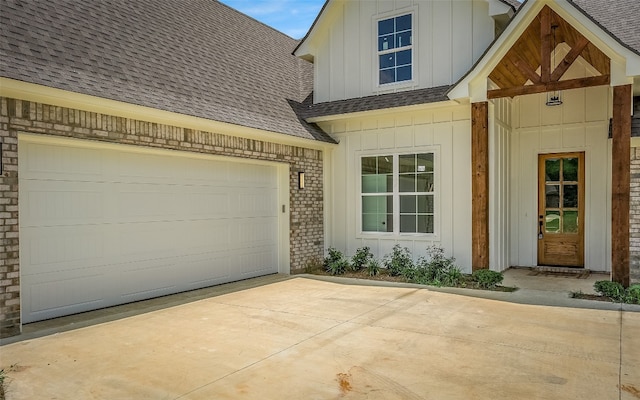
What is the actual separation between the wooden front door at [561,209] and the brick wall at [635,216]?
1842 millimetres

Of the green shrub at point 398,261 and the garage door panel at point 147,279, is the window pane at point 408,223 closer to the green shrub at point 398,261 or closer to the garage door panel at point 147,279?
the green shrub at point 398,261

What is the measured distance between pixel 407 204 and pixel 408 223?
1.37 ft

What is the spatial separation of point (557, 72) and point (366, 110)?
12.4ft

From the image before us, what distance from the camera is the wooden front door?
9.78 m

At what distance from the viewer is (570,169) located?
9.92 metres

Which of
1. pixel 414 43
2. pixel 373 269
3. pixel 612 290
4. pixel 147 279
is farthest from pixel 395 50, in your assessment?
pixel 147 279

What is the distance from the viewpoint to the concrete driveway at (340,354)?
3.99 meters

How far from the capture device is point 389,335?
218 inches

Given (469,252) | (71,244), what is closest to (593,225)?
(469,252)

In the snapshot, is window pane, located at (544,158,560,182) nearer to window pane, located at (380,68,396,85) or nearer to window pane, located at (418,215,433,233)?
window pane, located at (418,215,433,233)

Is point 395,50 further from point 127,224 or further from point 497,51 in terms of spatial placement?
point 127,224

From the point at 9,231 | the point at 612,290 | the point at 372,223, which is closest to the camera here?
the point at 9,231

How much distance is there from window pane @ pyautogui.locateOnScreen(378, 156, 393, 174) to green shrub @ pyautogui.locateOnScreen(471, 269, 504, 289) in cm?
308

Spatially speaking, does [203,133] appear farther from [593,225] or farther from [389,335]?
[593,225]
